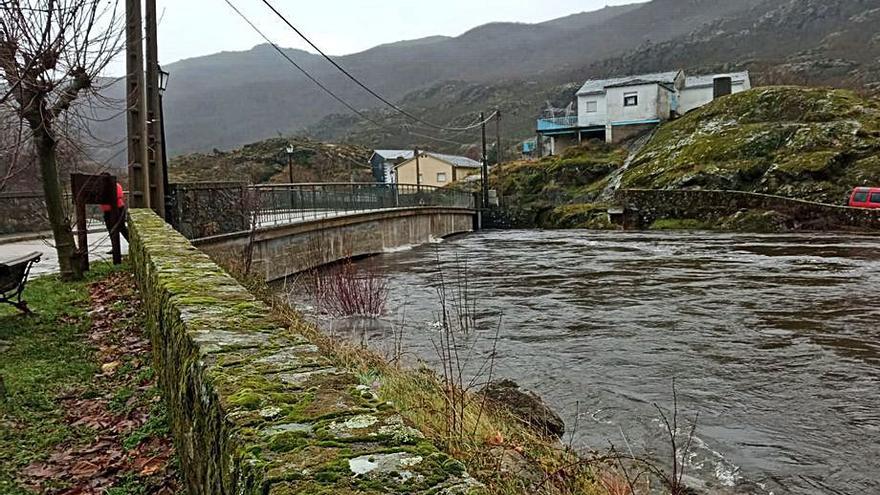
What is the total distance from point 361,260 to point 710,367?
56.3ft

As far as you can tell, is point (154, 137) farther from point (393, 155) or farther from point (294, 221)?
point (393, 155)

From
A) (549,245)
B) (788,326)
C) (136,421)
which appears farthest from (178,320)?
(549,245)

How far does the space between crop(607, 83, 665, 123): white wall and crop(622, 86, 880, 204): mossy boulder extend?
991 cm

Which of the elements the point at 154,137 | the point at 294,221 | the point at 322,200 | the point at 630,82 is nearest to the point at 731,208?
the point at 322,200

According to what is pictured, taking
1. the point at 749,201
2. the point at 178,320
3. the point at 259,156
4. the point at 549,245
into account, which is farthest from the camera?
the point at 259,156

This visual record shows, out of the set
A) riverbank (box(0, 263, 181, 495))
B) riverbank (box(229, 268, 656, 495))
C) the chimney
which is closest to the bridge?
riverbank (box(0, 263, 181, 495))

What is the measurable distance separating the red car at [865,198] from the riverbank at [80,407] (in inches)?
1181

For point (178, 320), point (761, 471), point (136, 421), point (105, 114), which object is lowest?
point (761, 471)

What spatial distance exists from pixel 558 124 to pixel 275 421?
65781 millimetres

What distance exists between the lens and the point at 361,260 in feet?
81.3

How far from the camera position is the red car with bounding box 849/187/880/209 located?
91.8 ft

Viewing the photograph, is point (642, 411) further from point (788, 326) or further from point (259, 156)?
point (259, 156)

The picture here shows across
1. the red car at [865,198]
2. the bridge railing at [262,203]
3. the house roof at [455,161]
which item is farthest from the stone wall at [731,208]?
the house roof at [455,161]

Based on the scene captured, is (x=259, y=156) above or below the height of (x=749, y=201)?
above
